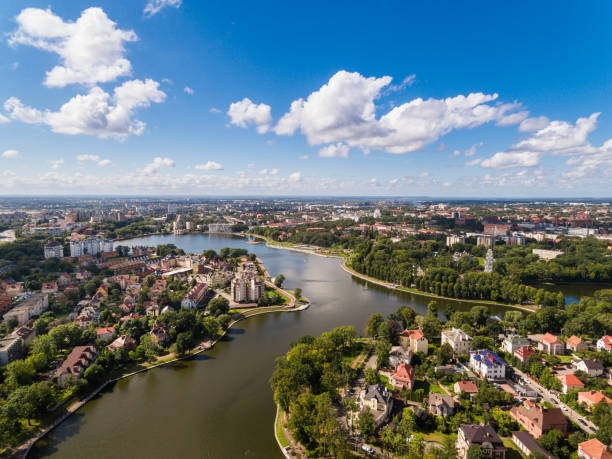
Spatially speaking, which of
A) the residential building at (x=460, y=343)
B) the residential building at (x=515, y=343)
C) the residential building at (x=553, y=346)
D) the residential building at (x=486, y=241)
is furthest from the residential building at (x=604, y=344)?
the residential building at (x=486, y=241)

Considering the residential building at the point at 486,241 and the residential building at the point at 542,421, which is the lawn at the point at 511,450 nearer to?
the residential building at the point at 542,421

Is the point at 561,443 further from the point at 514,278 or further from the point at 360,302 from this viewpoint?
the point at 514,278

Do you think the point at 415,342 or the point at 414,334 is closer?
the point at 415,342

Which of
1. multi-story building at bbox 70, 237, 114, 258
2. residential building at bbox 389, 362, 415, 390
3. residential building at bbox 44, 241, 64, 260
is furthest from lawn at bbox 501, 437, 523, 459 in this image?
multi-story building at bbox 70, 237, 114, 258

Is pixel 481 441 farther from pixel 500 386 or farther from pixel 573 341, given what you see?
pixel 573 341

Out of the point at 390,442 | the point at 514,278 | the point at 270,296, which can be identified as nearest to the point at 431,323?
the point at 390,442

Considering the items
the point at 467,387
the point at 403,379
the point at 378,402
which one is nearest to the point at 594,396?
the point at 467,387

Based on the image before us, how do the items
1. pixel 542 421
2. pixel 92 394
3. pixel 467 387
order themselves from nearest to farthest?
pixel 542 421 → pixel 467 387 → pixel 92 394
